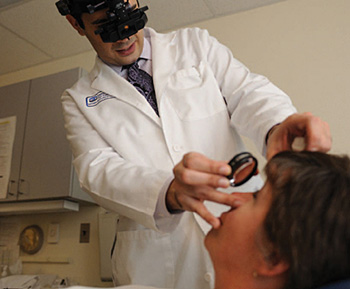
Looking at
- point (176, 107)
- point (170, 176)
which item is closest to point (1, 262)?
point (176, 107)

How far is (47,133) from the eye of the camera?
9.32 ft

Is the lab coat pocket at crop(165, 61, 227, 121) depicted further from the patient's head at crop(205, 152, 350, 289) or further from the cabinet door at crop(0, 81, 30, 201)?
the cabinet door at crop(0, 81, 30, 201)

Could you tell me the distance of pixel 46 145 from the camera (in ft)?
9.23

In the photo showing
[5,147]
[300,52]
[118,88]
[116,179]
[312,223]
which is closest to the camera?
[312,223]

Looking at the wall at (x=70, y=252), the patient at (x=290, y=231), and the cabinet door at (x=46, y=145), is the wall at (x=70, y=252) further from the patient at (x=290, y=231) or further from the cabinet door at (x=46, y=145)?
the patient at (x=290, y=231)

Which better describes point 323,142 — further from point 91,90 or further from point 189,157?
point 91,90

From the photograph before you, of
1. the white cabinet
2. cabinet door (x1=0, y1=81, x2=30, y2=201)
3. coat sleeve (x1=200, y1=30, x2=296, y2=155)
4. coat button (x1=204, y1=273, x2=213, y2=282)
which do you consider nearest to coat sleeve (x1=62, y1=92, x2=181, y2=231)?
coat button (x1=204, y1=273, x2=213, y2=282)

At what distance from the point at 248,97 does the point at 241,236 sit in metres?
0.62

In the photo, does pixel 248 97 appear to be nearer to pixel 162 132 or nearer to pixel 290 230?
pixel 162 132

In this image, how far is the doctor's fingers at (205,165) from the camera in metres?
0.81

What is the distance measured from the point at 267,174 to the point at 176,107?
0.64 meters

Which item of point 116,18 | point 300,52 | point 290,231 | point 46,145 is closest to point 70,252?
point 46,145

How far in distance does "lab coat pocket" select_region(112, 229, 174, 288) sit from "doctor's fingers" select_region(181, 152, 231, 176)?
56cm

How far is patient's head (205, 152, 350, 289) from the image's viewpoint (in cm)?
77
